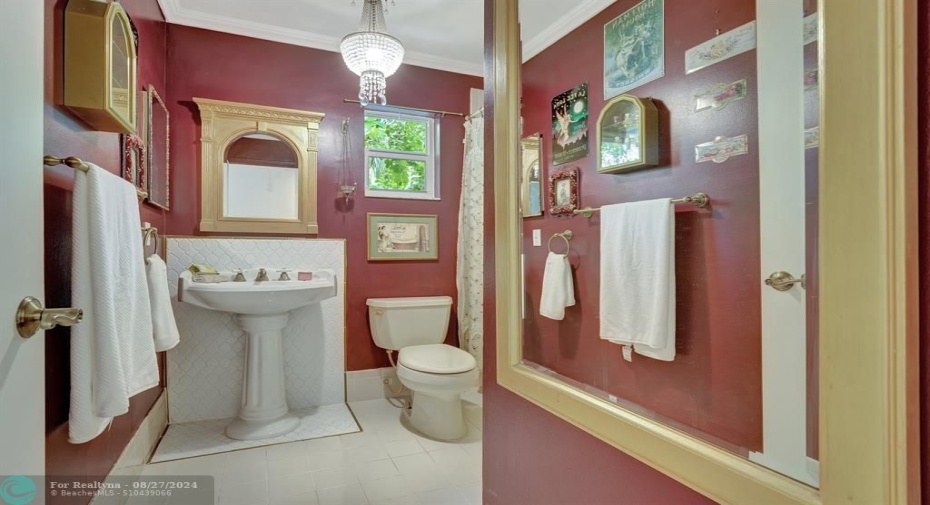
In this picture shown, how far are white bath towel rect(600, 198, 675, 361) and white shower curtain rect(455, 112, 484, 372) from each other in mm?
1637

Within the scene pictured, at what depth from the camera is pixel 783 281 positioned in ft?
2.55

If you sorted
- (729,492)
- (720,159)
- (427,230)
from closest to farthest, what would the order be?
(729,492)
(720,159)
(427,230)

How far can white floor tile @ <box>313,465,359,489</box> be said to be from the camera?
76.1 inches

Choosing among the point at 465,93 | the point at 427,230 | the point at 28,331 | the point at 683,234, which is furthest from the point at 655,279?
the point at 465,93

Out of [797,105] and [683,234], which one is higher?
[797,105]

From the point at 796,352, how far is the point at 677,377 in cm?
35

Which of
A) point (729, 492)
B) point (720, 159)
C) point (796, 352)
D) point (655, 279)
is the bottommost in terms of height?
point (729, 492)

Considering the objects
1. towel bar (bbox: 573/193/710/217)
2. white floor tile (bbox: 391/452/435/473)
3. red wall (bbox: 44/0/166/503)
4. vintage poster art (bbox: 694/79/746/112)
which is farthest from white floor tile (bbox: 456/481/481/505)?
vintage poster art (bbox: 694/79/746/112)

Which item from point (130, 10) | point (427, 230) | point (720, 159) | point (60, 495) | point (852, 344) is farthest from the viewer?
point (427, 230)

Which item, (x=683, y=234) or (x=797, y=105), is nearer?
(x=797, y=105)

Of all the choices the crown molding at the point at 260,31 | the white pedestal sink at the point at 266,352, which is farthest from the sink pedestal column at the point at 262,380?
the crown molding at the point at 260,31

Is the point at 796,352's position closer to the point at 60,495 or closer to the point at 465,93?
the point at 60,495

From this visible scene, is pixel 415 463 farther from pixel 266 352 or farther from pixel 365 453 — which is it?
pixel 266 352

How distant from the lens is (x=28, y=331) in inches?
30.2
